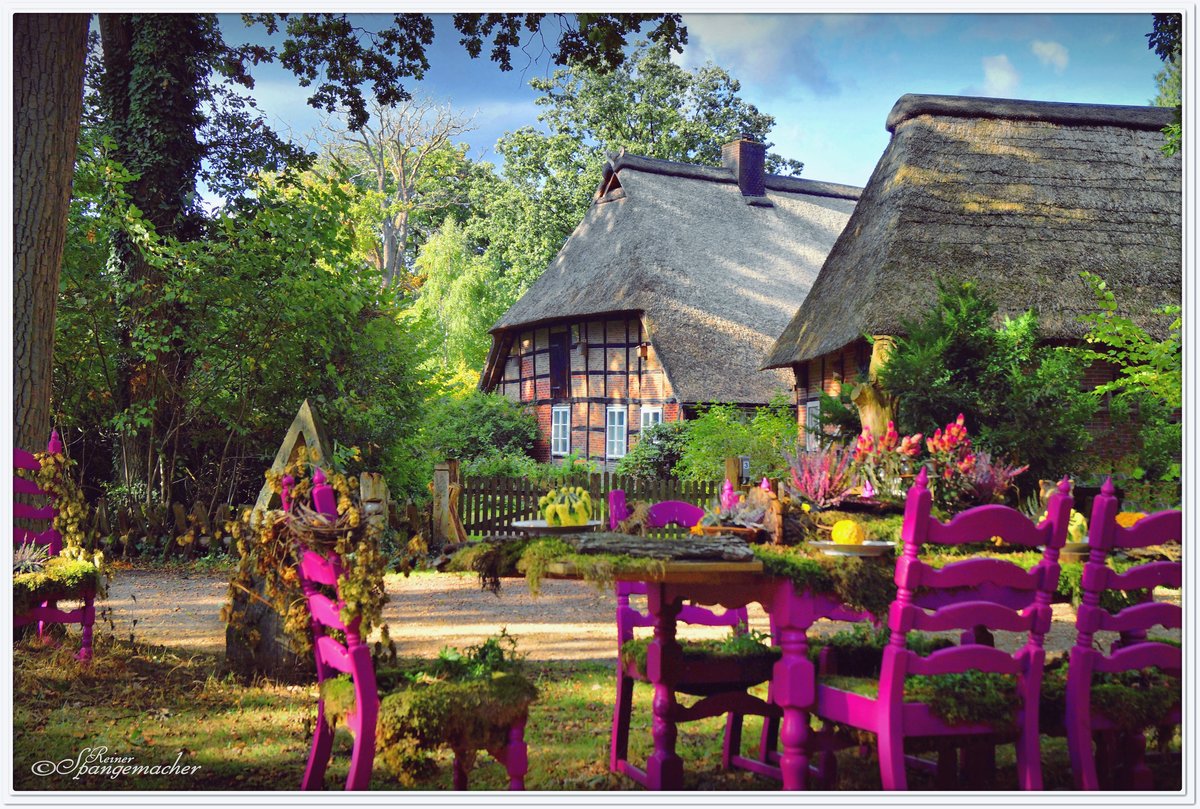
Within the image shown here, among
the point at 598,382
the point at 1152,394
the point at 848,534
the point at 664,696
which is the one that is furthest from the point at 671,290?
the point at 848,534

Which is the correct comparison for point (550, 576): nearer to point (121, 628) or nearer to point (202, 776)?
point (202, 776)

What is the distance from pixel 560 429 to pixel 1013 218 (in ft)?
34.0

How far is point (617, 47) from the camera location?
6953mm

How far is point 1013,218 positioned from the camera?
41.7 ft

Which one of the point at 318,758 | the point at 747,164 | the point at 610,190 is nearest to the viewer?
the point at 318,758

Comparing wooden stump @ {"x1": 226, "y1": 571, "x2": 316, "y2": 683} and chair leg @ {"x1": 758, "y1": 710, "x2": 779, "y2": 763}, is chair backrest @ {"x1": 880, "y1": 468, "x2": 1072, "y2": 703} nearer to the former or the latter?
chair leg @ {"x1": 758, "y1": 710, "x2": 779, "y2": 763}

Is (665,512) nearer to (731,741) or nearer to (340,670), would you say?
(731,741)

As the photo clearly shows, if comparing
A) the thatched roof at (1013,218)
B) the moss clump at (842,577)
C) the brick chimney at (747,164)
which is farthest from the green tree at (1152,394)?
the brick chimney at (747,164)

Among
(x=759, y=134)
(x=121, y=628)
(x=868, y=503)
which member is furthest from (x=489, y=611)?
(x=759, y=134)

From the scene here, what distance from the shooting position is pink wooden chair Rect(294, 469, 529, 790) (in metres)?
2.99

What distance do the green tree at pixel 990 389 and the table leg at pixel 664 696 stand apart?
17.1 feet

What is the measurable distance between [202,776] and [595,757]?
59.1 inches

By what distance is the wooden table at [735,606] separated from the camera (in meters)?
3.04

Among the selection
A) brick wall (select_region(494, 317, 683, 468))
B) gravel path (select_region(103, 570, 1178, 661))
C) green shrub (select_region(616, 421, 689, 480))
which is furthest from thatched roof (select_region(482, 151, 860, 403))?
gravel path (select_region(103, 570, 1178, 661))
